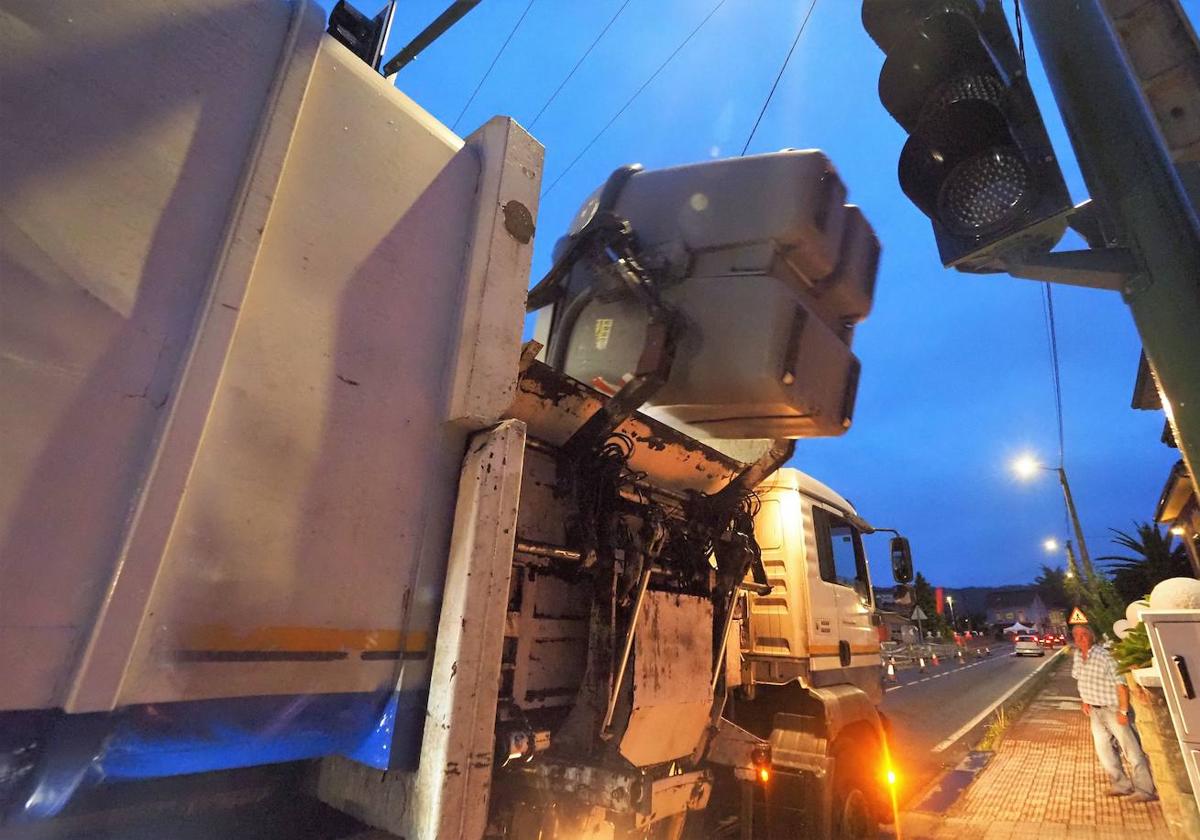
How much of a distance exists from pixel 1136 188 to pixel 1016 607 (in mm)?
81366

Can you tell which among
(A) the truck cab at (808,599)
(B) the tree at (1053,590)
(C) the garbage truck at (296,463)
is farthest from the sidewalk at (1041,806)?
(B) the tree at (1053,590)

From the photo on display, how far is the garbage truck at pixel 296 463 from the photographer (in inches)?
47.8

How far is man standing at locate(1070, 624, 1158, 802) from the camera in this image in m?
5.67

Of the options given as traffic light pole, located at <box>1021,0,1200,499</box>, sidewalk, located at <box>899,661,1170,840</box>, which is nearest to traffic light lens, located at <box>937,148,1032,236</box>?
traffic light pole, located at <box>1021,0,1200,499</box>

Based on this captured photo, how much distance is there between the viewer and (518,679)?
2.53m

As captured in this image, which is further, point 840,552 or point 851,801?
point 840,552

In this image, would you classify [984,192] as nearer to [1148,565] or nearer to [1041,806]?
[1041,806]

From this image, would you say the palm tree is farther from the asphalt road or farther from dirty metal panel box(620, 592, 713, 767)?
dirty metal panel box(620, 592, 713, 767)

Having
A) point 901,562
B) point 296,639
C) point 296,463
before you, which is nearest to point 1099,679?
point 901,562

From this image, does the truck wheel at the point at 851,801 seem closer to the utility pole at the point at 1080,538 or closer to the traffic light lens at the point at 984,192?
the traffic light lens at the point at 984,192

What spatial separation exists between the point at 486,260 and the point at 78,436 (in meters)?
1.14

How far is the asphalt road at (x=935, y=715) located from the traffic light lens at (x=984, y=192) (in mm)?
4413

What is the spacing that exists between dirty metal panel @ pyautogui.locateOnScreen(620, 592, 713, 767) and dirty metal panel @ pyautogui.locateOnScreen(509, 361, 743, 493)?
728 millimetres

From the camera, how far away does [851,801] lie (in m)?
4.01
